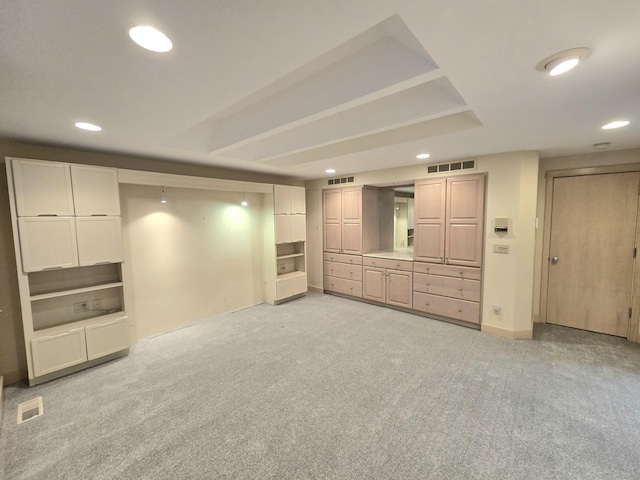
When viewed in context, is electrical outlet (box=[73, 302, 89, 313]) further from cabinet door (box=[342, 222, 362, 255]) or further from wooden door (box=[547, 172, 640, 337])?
wooden door (box=[547, 172, 640, 337])

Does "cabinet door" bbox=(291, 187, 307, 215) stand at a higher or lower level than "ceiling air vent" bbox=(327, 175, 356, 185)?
lower

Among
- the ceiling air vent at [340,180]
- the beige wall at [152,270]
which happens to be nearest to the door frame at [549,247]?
the ceiling air vent at [340,180]

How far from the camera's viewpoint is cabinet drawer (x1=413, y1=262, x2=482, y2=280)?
3926 mm

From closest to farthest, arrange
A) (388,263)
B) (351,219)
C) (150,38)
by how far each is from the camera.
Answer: (150,38) → (388,263) → (351,219)

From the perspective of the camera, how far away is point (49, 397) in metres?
2.54

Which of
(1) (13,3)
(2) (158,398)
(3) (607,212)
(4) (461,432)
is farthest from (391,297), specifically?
(1) (13,3)

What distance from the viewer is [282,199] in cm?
514

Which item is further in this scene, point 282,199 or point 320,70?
point 282,199

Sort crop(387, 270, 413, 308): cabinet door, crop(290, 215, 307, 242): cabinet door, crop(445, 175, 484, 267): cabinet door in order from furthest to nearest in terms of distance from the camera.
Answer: crop(290, 215, 307, 242): cabinet door → crop(387, 270, 413, 308): cabinet door → crop(445, 175, 484, 267): cabinet door

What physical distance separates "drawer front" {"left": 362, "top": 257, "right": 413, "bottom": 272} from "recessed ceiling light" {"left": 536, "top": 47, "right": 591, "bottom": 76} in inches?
134

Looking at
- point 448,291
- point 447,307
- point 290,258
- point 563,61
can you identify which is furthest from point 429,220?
point 563,61

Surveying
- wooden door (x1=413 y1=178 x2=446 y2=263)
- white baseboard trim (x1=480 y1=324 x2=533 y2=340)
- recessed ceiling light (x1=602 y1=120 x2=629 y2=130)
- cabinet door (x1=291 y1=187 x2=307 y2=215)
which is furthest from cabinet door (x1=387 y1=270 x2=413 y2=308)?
recessed ceiling light (x1=602 y1=120 x2=629 y2=130)

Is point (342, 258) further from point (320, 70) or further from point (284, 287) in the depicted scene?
point (320, 70)

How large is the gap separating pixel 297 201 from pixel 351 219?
1160 mm
